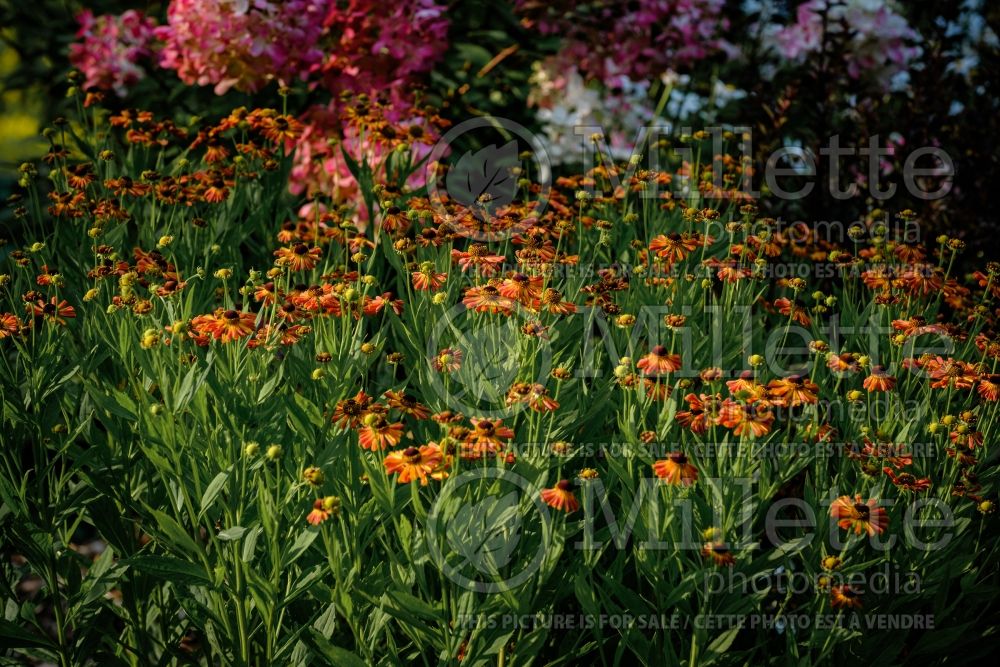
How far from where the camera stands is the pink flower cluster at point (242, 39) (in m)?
3.53

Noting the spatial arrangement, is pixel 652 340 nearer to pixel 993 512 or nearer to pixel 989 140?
pixel 993 512

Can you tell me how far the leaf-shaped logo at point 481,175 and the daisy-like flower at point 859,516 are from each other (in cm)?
198

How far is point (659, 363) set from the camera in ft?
7.04

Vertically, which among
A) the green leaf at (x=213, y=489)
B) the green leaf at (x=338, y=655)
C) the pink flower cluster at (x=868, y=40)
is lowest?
the green leaf at (x=338, y=655)

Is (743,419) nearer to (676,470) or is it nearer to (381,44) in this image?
(676,470)

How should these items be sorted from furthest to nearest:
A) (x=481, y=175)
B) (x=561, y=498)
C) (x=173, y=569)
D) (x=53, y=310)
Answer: (x=481, y=175), (x=53, y=310), (x=173, y=569), (x=561, y=498)

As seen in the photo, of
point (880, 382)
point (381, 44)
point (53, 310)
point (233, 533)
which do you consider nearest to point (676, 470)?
point (880, 382)

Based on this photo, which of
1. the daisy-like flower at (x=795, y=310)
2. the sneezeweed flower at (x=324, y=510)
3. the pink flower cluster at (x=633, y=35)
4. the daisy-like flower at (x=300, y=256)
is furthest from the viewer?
the pink flower cluster at (x=633, y=35)

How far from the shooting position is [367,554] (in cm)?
258

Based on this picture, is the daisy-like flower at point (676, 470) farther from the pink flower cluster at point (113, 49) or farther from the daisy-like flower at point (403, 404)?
the pink flower cluster at point (113, 49)

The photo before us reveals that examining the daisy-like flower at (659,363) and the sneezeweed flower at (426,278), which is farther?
the sneezeweed flower at (426,278)

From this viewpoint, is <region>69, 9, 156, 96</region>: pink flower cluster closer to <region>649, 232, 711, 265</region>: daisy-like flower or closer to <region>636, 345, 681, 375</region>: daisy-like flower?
<region>649, 232, 711, 265</region>: daisy-like flower

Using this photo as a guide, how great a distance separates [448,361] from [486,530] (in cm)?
36

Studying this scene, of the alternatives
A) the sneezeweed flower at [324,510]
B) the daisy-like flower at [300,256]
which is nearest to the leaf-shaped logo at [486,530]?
the sneezeweed flower at [324,510]
